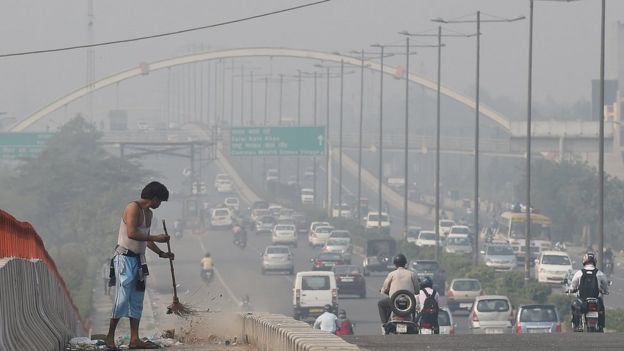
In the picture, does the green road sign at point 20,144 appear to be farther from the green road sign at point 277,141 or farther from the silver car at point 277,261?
the silver car at point 277,261

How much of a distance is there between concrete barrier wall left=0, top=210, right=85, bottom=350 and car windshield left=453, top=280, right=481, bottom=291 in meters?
34.6

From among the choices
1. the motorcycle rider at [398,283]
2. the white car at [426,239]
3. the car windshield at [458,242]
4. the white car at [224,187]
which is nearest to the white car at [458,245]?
the car windshield at [458,242]

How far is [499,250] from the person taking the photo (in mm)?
74875

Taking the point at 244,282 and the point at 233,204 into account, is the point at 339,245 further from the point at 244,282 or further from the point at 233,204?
the point at 233,204

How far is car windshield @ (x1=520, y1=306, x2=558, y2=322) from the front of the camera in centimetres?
3762

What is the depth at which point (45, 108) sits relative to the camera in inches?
6757

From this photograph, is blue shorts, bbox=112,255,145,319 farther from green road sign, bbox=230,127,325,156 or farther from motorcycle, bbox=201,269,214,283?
green road sign, bbox=230,127,325,156

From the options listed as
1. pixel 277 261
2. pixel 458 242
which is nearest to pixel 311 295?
pixel 277 261

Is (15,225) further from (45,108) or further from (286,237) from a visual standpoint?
(45,108)

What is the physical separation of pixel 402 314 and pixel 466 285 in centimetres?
3210

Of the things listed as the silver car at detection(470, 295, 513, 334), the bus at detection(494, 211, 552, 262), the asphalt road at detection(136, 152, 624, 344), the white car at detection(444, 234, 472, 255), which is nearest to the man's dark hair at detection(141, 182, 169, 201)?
the asphalt road at detection(136, 152, 624, 344)

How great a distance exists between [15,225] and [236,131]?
10257 centimetres

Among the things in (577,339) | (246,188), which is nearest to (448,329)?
(577,339)

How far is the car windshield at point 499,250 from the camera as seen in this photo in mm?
74312
